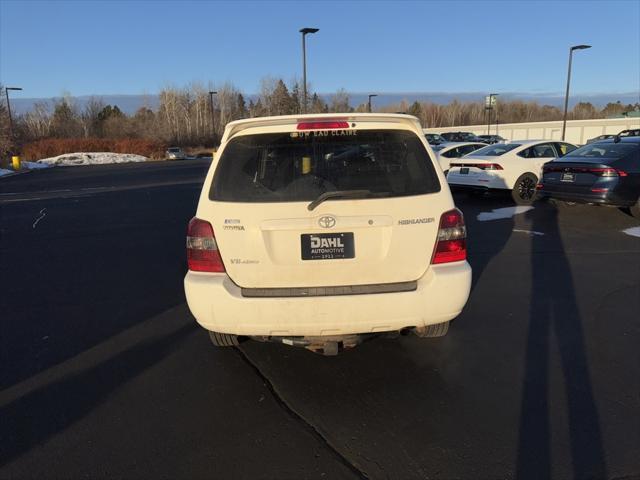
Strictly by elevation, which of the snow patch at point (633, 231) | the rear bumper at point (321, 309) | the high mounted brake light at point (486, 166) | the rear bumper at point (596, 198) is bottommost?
the snow patch at point (633, 231)

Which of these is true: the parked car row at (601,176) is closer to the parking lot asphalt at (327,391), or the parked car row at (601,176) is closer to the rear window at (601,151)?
the rear window at (601,151)

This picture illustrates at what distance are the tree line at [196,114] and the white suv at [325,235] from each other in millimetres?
67721

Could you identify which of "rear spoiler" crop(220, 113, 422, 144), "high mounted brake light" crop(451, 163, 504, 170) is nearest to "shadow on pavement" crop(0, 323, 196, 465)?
"rear spoiler" crop(220, 113, 422, 144)

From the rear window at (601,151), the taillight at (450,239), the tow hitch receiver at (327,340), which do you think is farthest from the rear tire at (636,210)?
the tow hitch receiver at (327,340)

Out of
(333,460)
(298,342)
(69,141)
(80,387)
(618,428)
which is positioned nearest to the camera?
(333,460)

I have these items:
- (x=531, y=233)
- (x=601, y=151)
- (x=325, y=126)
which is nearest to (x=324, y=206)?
(x=325, y=126)

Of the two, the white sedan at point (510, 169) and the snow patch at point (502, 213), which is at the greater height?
the white sedan at point (510, 169)

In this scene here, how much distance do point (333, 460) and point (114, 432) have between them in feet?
4.36

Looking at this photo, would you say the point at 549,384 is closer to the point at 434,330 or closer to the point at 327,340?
the point at 434,330

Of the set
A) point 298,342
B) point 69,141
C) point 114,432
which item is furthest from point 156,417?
point 69,141

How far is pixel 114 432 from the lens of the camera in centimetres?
292

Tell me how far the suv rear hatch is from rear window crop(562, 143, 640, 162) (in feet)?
24.8

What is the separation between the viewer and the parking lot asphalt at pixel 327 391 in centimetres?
263

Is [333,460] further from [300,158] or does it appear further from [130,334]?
[130,334]
